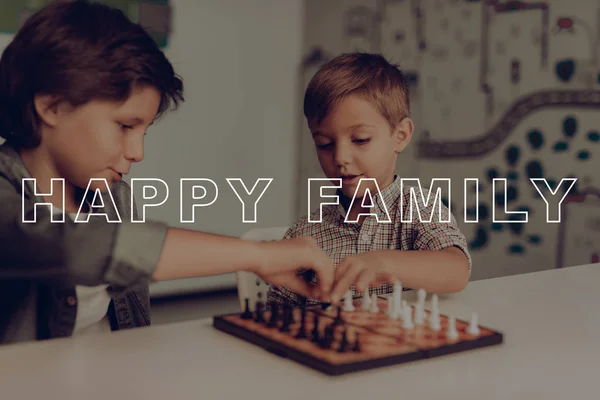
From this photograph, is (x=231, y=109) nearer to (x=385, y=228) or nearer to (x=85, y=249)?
(x=385, y=228)

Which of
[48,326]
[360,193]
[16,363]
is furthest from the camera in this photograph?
[360,193]

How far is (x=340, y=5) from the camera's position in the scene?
3885 mm

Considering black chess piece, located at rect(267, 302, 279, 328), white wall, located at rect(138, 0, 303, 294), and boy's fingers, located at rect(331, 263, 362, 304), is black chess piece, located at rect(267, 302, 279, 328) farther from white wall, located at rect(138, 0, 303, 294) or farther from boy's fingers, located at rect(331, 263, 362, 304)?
white wall, located at rect(138, 0, 303, 294)

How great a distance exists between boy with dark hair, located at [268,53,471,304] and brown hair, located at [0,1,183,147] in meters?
0.44

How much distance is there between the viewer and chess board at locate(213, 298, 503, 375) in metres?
0.84

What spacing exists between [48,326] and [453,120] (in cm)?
250

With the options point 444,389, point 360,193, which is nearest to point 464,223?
point 360,193

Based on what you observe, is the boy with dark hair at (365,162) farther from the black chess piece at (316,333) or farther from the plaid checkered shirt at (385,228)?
the black chess piece at (316,333)

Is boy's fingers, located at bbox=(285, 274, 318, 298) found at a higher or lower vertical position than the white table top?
higher

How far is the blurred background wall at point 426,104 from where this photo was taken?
291 cm

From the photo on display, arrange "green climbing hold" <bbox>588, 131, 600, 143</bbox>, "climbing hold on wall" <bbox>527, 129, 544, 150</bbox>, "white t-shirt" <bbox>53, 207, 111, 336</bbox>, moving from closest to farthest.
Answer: "white t-shirt" <bbox>53, 207, 111, 336</bbox> → "green climbing hold" <bbox>588, 131, 600, 143</bbox> → "climbing hold on wall" <bbox>527, 129, 544, 150</bbox>

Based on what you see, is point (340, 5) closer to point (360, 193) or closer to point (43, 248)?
point (360, 193)

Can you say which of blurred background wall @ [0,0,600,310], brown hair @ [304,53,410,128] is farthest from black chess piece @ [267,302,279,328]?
blurred background wall @ [0,0,600,310]

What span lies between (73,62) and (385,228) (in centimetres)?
76
